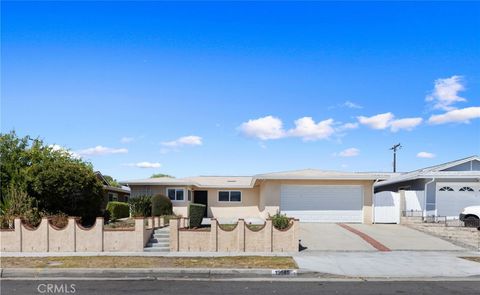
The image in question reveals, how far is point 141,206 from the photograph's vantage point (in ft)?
94.0

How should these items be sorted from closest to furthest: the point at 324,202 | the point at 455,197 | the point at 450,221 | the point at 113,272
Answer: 1. the point at 113,272
2. the point at 450,221
3. the point at 455,197
4. the point at 324,202

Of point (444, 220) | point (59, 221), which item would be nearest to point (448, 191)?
point (444, 220)

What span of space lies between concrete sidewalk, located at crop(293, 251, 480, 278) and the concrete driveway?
1.13 m

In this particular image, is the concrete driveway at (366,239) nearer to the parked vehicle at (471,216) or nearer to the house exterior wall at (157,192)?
the parked vehicle at (471,216)

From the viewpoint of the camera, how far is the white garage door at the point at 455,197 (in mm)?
24422

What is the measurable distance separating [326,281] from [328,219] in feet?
46.9

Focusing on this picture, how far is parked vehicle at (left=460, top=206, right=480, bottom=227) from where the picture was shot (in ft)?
70.8

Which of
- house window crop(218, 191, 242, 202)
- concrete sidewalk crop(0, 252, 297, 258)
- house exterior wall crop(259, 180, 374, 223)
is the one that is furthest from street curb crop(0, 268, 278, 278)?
house window crop(218, 191, 242, 202)

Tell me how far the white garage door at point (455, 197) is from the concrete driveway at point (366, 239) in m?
2.70

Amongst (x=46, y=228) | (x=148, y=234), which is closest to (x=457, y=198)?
(x=148, y=234)

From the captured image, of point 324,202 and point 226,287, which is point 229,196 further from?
point 226,287

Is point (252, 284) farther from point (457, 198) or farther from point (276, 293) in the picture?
point (457, 198)

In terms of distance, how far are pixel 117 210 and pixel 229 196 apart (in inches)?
291

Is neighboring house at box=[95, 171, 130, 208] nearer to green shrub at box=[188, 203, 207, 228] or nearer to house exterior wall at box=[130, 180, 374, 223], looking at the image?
house exterior wall at box=[130, 180, 374, 223]
